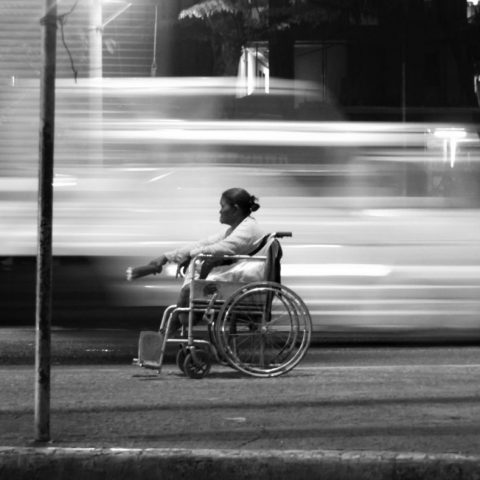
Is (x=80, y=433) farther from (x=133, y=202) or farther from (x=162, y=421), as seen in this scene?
(x=133, y=202)

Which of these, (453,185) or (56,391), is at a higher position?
(453,185)

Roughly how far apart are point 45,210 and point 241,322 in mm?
2937

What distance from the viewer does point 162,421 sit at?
6.37m

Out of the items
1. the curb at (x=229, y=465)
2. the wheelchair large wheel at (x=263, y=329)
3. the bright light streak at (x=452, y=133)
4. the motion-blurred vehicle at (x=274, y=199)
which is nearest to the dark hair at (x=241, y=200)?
the wheelchair large wheel at (x=263, y=329)

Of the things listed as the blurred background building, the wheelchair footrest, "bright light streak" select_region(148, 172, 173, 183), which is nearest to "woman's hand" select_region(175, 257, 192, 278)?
the wheelchair footrest

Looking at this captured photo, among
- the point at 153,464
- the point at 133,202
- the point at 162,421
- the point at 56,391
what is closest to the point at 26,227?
the point at 133,202

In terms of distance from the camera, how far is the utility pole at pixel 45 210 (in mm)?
5535

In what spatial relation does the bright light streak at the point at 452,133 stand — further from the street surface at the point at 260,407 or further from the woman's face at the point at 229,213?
the woman's face at the point at 229,213

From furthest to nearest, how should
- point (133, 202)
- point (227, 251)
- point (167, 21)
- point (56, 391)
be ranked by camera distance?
1. point (167, 21)
2. point (133, 202)
3. point (227, 251)
4. point (56, 391)

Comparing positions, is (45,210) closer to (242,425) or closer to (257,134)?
(242,425)

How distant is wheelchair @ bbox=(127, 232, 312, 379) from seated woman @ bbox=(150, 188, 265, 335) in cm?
7

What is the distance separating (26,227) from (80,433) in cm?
452

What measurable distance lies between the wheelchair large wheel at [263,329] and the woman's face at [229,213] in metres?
0.69

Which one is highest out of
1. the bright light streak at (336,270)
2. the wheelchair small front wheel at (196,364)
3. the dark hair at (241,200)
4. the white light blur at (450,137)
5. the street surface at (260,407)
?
the white light blur at (450,137)
